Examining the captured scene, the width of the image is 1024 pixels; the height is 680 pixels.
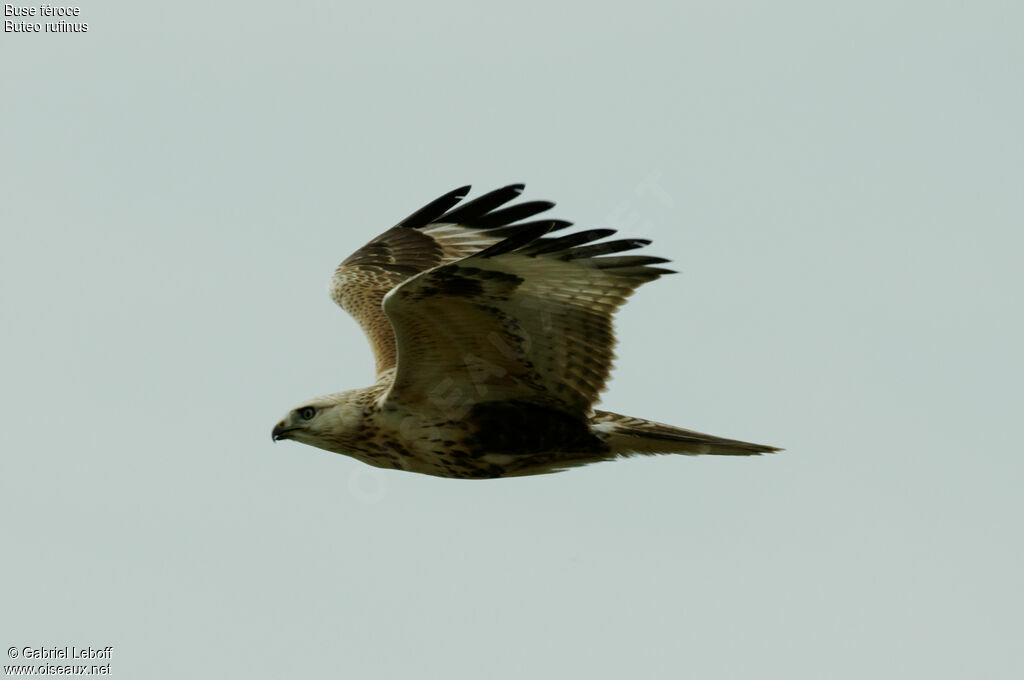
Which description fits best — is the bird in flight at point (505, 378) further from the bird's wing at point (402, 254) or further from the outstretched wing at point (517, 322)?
the bird's wing at point (402, 254)

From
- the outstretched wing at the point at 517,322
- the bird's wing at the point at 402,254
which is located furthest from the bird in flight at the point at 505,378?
the bird's wing at the point at 402,254

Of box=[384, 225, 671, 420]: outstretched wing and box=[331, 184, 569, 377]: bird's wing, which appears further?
box=[331, 184, 569, 377]: bird's wing

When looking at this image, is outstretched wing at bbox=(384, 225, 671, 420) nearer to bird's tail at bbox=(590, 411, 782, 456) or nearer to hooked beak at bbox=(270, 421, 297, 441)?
bird's tail at bbox=(590, 411, 782, 456)

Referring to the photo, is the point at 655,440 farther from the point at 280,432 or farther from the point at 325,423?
the point at 280,432

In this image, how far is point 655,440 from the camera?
891cm

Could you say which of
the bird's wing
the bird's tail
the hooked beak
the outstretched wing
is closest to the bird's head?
the hooked beak

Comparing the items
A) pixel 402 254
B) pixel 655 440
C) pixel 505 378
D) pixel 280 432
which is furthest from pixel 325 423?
pixel 402 254

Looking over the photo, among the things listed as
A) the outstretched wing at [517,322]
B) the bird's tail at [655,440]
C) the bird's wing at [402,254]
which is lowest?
the bird's tail at [655,440]

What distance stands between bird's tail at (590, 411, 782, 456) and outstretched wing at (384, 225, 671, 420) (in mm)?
225

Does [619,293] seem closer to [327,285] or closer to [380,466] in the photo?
[380,466]

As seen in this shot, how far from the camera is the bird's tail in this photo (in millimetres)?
8852

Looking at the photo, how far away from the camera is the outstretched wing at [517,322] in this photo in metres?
8.06

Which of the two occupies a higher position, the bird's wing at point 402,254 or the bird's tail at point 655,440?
the bird's wing at point 402,254

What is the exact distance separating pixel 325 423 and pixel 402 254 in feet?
10.6
